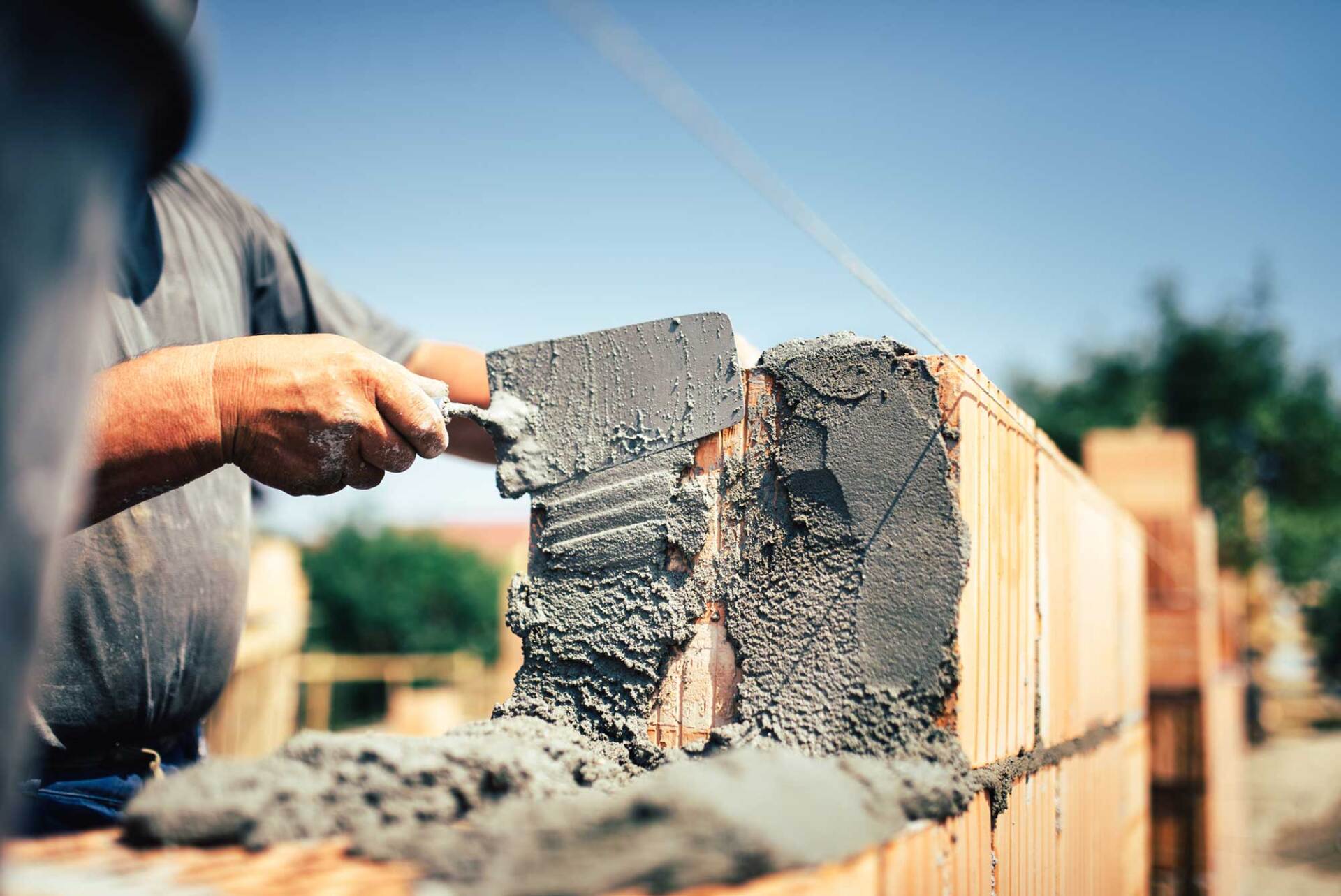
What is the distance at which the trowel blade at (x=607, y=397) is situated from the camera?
2221 millimetres

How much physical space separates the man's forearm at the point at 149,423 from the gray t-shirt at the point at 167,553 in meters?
0.40

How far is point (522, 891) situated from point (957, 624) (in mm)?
1057

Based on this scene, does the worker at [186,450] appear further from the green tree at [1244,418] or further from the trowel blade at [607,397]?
the green tree at [1244,418]

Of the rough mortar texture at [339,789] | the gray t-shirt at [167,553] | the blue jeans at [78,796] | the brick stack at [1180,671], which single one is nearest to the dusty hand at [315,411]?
the gray t-shirt at [167,553]

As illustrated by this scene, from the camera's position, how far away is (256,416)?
2.01m

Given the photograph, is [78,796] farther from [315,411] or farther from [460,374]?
[460,374]

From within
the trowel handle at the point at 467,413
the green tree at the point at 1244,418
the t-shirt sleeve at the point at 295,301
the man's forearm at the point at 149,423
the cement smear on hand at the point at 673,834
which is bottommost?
the cement smear on hand at the point at 673,834

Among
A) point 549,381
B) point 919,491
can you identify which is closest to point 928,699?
point 919,491

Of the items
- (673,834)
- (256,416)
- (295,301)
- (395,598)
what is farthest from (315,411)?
(395,598)

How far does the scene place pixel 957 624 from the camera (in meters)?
1.88

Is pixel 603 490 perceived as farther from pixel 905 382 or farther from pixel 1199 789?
pixel 1199 789

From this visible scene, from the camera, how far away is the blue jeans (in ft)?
6.86

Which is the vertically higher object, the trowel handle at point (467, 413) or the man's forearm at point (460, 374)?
the man's forearm at point (460, 374)

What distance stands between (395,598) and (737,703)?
19932mm
